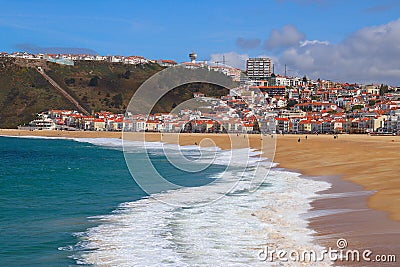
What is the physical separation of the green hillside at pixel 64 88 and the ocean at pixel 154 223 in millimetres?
114507

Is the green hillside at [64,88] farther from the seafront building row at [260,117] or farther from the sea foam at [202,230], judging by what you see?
the sea foam at [202,230]

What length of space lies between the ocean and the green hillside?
114507 mm

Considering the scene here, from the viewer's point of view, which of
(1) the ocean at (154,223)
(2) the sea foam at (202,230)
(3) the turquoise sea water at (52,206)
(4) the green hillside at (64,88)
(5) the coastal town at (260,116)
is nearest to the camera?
(2) the sea foam at (202,230)

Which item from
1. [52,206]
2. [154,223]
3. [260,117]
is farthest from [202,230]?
[260,117]

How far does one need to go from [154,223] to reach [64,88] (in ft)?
467

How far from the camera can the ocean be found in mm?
8828

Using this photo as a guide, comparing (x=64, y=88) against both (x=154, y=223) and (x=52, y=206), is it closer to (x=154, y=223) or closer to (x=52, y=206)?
(x=52, y=206)

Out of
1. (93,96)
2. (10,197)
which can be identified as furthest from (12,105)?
(10,197)

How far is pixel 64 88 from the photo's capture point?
482ft

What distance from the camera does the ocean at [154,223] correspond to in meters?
8.83

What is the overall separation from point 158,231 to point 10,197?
9009mm

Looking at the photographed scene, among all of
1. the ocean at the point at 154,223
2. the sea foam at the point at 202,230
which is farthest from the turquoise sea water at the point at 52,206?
the sea foam at the point at 202,230

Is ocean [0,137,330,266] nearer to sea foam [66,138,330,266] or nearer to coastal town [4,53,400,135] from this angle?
sea foam [66,138,330,266]

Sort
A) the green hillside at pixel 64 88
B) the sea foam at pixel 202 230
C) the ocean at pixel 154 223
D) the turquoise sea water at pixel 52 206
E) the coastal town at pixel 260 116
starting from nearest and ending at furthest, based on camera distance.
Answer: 1. the sea foam at pixel 202 230
2. the ocean at pixel 154 223
3. the turquoise sea water at pixel 52 206
4. the coastal town at pixel 260 116
5. the green hillside at pixel 64 88
